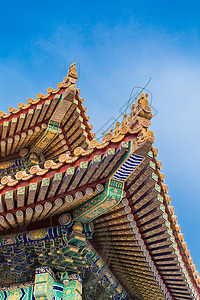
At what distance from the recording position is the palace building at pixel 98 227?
24.3ft

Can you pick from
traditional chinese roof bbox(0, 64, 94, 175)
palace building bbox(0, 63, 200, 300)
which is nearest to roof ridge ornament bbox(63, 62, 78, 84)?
traditional chinese roof bbox(0, 64, 94, 175)

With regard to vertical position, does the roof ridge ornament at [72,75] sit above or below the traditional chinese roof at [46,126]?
above

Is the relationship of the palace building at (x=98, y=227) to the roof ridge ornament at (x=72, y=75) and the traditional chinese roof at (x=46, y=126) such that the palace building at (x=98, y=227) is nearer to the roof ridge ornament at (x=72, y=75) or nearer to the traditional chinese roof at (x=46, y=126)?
the roof ridge ornament at (x=72, y=75)

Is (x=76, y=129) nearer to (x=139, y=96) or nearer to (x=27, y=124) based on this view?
(x=27, y=124)

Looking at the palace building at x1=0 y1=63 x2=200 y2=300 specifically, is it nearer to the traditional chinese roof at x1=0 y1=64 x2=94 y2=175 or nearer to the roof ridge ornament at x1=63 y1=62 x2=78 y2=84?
the roof ridge ornament at x1=63 y1=62 x2=78 y2=84

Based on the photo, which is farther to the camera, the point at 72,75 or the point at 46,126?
the point at 46,126

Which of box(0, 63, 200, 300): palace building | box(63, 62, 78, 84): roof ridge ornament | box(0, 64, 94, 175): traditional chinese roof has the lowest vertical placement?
box(0, 63, 200, 300): palace building

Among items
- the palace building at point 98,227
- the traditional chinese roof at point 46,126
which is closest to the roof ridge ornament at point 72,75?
the traditional chinese roof at point 46,126

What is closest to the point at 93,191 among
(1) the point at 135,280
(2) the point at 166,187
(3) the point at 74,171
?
(3) the point at 74,171

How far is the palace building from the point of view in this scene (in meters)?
7.40

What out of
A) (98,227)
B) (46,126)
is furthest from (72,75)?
(98,227)

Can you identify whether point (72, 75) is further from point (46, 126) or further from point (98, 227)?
point (98, 227)

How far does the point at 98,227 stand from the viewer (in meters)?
8.95

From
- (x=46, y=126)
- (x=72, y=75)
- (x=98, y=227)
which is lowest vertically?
(x=98, y=227)
